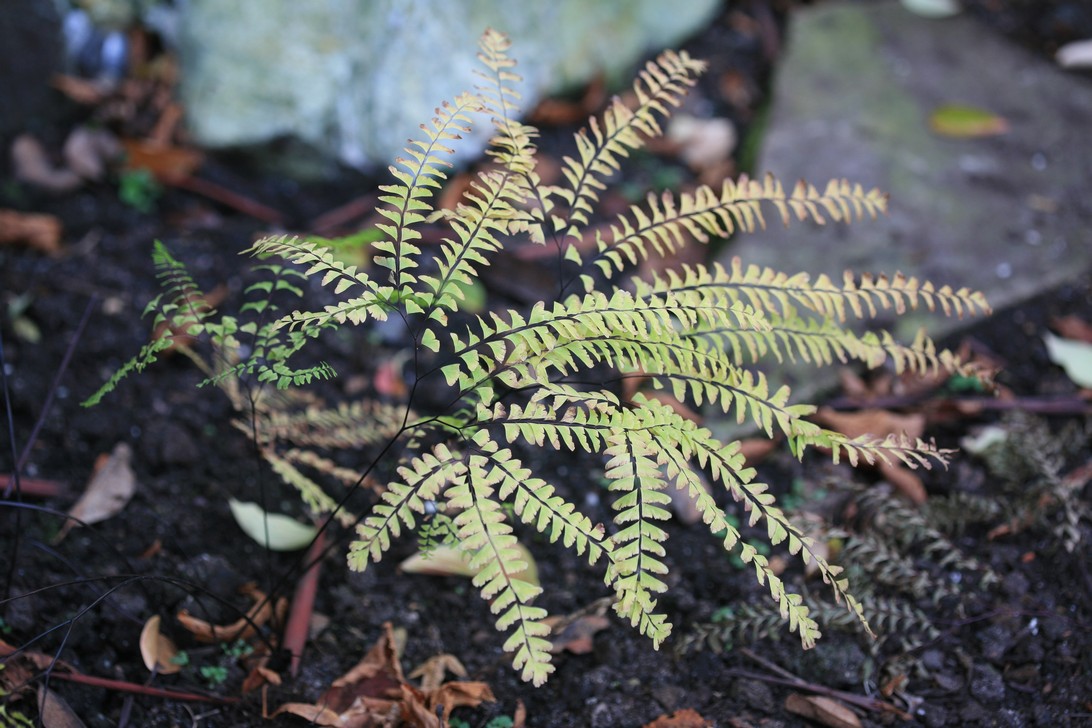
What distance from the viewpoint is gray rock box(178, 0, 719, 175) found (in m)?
3.65

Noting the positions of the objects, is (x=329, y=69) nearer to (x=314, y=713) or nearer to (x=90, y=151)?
(x=90, y=151)

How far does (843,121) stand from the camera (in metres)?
→ 3.94

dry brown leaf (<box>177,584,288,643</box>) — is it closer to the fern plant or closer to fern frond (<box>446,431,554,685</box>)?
the fern plant

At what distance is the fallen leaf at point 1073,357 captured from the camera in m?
2.96

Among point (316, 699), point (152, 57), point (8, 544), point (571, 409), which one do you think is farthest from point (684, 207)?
point (152, 57)

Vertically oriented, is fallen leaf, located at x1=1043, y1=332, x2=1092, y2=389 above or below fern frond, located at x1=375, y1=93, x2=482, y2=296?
below

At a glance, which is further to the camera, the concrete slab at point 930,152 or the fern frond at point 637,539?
the concrete slab at point 930,152

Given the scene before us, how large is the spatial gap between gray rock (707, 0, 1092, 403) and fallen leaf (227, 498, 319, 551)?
1595 millimetres

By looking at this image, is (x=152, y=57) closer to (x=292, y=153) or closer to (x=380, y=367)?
(x=292, y=153)

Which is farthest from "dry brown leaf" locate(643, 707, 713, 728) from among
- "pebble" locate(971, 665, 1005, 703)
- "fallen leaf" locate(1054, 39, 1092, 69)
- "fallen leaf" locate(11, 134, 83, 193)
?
"fallen leaf" locate(1054, 39, 1092, 69)

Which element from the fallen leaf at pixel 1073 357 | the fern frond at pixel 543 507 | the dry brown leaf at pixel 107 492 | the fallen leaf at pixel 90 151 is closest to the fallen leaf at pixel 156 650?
the dry brown leaf at pixel 107 492

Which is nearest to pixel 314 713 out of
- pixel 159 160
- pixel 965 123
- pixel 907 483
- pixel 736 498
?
pixel 736 498

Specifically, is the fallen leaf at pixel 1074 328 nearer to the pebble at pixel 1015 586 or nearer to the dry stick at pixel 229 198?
the pebble at pixel 1015 586

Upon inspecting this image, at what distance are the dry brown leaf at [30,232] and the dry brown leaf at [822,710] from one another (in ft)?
9.03
